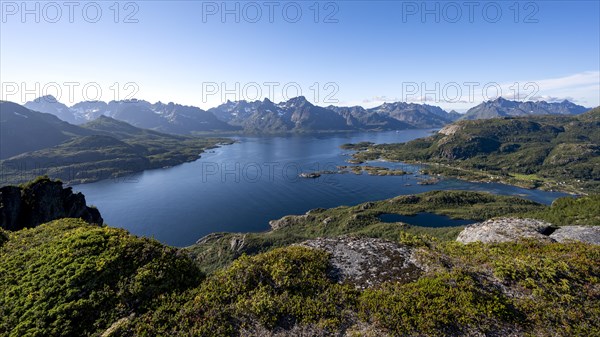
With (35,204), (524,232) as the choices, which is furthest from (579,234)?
(35,204)

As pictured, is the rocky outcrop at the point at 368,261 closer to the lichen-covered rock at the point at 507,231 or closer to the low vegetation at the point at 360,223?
the lichen-covered rock at the point at 507,231

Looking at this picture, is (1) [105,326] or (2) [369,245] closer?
(1) [105,326]

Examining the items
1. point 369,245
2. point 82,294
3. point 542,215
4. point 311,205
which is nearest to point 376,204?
point 311,205

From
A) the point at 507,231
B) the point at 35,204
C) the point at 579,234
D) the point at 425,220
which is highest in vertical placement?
the point at 507,231

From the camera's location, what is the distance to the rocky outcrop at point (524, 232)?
872 inches

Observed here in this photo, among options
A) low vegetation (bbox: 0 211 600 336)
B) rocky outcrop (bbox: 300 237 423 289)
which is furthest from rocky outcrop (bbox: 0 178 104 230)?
rocky outcrop (bbox: 300 237 423 289)

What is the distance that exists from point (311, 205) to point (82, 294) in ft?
498

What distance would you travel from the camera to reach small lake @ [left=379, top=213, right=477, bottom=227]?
128 meters

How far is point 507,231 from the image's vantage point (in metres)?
23.4

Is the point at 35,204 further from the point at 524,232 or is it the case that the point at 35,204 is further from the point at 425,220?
the point at 425,220

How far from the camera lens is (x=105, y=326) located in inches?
488

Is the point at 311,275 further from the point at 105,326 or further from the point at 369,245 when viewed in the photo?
the point at 105,326

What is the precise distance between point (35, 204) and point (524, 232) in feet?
244

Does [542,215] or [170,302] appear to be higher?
[170,302]
